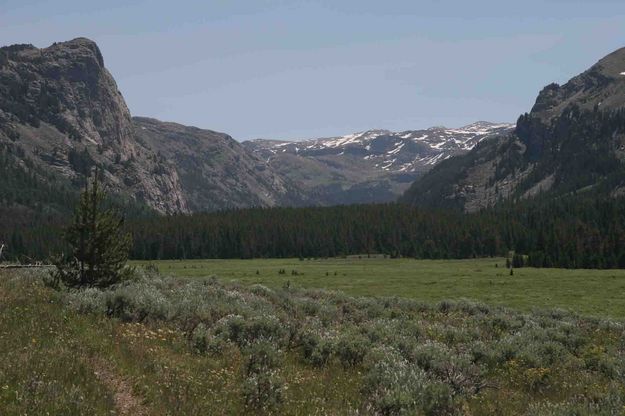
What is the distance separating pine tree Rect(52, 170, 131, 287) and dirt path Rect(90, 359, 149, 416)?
44.9 ft

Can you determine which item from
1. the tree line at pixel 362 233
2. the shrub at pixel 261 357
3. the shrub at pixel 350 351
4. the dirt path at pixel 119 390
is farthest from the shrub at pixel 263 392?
the tree line at pixel 362 233

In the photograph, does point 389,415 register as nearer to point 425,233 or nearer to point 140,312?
point 140,312

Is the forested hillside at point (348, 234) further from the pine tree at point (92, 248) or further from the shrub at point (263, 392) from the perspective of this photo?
the shrub at point (263, 392)

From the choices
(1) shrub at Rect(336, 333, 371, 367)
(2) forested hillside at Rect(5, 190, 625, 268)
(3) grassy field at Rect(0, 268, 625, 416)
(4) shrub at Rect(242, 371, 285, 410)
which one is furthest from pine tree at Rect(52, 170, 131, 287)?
(2) forested hillside at Rect(5, 190, 625, 268)

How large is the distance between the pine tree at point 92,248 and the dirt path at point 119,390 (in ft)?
44.9

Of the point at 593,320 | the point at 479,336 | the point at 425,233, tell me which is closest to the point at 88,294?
the point at 479,336

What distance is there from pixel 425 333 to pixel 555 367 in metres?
5.99

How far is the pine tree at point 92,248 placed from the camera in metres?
24.4

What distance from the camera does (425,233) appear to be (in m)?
174

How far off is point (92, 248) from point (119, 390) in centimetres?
1528

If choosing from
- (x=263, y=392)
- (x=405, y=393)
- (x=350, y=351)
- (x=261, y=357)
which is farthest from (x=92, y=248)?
(x=405, y=393)

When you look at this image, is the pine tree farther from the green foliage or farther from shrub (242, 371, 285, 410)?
shrub (242, 371, 285, 410)

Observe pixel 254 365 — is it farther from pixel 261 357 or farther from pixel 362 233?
pixel 362 233

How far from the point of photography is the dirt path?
9862mm
